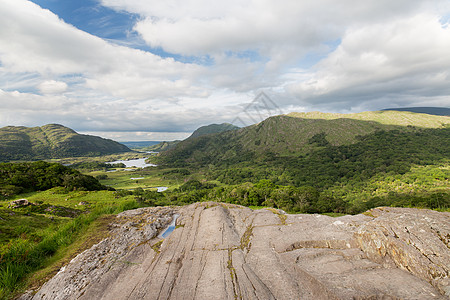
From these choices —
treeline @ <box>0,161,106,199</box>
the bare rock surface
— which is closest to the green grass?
the bare rock surface

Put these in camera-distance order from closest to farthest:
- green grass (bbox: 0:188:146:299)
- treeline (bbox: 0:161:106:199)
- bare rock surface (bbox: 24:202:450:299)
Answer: bare rock surface (bbox: 24:202:450:299)
green grass (bbox: 0:188:146:299)
treeline (bbox: 0:161:106:199)

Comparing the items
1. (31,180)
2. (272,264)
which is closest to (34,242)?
(272,264)

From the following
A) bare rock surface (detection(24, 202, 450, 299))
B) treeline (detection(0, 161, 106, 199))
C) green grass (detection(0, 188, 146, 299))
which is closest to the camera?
bare rock surface (detection(24, 202, 450, 299))

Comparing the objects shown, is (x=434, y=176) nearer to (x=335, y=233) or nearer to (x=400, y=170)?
Answer: (x=400, y=170)

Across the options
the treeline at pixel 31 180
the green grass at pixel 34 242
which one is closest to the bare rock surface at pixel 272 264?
the green grass at pixel 34 242

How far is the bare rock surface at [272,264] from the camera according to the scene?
229 inches

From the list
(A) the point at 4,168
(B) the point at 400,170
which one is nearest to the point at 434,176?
(B) the point at 400,170

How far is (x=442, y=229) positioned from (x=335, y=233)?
11.9 ft

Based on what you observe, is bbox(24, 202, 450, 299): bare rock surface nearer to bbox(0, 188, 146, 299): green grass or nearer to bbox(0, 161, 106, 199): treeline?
bbox(0, 188, 146, 299): green grass

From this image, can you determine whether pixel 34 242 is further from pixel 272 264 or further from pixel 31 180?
pixel 31 180

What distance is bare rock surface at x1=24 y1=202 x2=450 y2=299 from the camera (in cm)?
581

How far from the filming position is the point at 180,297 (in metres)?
5.81

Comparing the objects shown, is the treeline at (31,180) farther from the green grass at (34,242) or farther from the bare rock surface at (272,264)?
the bare rock surface at (272,264)

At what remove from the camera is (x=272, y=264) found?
731 cm
